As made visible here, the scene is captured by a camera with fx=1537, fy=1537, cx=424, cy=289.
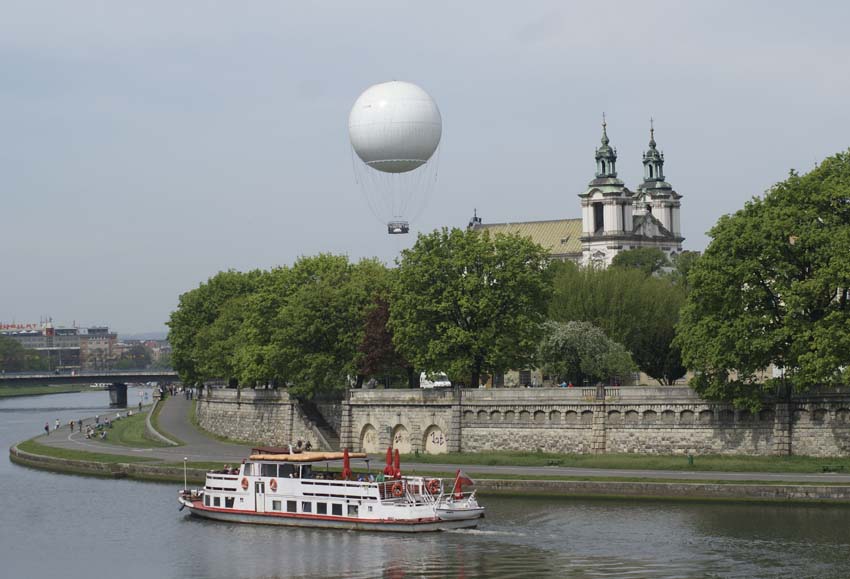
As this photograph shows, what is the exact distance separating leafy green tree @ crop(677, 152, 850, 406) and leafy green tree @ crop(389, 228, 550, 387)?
55.3ft

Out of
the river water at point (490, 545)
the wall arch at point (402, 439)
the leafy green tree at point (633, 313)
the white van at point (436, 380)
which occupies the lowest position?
the river water at point (490, 545)

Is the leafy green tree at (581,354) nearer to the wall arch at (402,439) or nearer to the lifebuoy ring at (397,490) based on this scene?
the wall arch at (402,439)

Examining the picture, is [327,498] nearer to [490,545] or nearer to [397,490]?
[397,490]

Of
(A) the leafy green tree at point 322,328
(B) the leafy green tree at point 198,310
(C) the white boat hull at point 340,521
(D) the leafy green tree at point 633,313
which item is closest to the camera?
(C) the white boat hull at point 340,521

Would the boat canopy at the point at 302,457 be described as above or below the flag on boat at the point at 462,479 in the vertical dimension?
above

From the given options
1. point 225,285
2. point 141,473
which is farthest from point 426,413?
point 225,285

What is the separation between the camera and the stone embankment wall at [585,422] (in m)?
86.3

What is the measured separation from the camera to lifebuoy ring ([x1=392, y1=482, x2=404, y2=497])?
76312mm

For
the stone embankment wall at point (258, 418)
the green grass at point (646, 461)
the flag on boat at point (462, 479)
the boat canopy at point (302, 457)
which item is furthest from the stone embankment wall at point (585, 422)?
the boat canopy at point (302, 457)

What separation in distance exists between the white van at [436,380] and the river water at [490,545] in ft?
67.6

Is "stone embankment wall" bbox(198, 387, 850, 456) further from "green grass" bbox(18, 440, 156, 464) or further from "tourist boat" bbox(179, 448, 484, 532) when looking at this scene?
"tourist boat" bbox(179, 448, 484, 532)

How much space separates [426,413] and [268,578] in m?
40.5

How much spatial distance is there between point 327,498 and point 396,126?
3643cm

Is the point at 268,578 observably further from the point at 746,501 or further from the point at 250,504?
the point at 746,501
